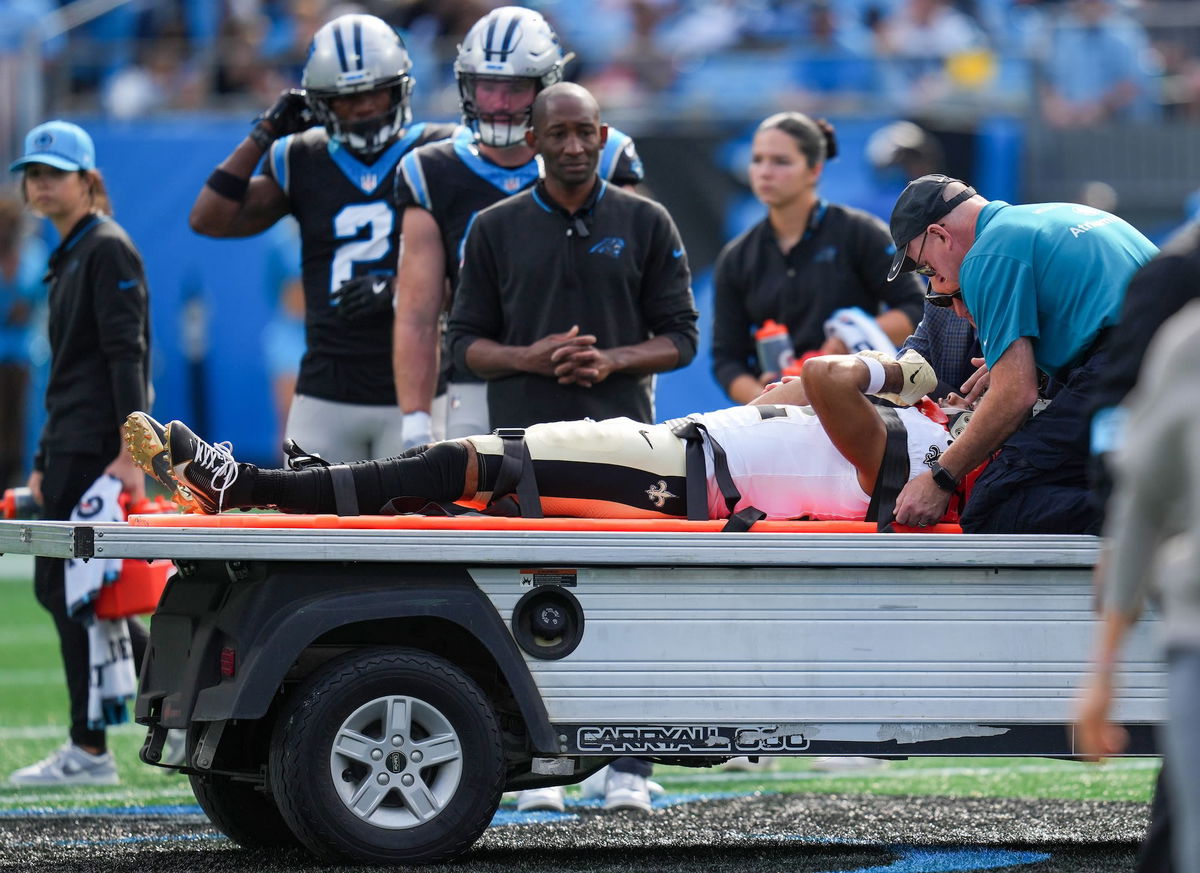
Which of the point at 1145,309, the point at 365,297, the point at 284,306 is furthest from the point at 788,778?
the point at 284,306

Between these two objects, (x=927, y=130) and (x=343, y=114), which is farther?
(x=927, y=130)

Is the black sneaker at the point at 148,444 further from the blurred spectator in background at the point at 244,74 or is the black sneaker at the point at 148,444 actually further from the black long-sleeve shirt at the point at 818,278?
the blurred spectator in background at the point at 244,74

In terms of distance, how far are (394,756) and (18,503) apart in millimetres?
2416

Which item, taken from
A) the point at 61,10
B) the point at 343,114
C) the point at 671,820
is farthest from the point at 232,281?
the point at 671,820

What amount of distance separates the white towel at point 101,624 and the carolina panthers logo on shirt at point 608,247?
6.23 ft

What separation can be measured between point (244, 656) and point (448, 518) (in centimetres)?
64

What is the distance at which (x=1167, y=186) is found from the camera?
44.1 feet

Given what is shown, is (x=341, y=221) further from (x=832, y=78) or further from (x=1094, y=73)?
(x=1094, y=73)

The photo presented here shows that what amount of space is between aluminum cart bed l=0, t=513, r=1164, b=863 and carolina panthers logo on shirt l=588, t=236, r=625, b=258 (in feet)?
5.09

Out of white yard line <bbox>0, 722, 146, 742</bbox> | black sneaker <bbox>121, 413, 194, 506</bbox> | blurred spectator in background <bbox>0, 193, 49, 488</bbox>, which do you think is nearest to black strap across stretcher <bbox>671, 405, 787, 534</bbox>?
black sneaker <bbox>121, 413, 194, 506</bbox>

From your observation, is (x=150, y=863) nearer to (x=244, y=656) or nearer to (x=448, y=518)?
(x=244, y=656)

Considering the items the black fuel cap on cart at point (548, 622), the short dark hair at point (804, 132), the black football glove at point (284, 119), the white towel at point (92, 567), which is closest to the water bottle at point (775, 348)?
the short dark hair at point (804, 132)

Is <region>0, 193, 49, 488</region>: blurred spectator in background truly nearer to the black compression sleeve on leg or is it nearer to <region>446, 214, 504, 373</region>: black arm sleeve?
<region>446, 214, 504, 373</region>: black arm sleeve

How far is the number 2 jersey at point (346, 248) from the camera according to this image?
7188mm
